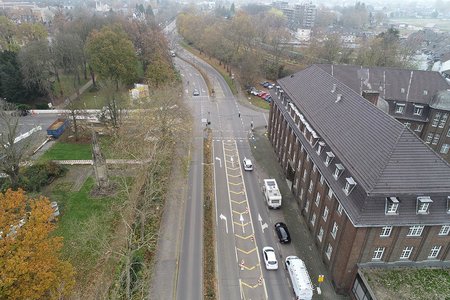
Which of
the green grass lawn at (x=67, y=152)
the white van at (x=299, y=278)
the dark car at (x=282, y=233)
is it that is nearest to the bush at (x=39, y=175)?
the green grass lawn at (x=67, y=152)

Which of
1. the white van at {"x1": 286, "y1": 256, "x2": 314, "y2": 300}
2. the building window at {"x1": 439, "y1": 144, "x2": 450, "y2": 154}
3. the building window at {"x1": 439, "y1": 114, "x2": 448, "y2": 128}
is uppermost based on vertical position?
the building window at {"x1": 439, "y1": 114, "x2": 448, "y2": 128}

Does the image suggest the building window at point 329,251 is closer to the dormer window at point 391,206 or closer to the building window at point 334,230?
the building window at point 334,230

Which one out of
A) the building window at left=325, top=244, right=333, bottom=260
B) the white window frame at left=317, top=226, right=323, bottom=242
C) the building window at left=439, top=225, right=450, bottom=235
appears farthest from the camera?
the white window frame at left=317, top=226, right=323, bottom=242

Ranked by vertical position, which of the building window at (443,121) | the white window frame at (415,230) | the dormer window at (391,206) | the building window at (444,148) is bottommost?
the building window at (444,148)

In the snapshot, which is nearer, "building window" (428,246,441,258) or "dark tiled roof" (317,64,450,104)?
"building window" (428,246,441,258)

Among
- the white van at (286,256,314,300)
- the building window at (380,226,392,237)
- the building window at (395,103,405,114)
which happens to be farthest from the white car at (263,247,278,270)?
the building window at (395,103,405,114)

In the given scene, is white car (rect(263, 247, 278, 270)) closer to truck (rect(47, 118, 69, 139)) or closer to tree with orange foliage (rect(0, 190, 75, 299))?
tree with orange foliage (rect(0, 190, 75, 299))
